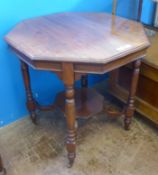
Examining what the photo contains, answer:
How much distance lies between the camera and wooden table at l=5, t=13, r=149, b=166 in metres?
0.97

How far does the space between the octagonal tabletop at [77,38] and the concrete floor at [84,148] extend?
2.13 feet

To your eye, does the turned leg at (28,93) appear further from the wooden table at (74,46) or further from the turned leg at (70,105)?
the turned leg at (70,105)

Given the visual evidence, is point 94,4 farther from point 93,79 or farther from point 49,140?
point 49,140

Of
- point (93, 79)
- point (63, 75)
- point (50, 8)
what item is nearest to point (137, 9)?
point (93, 79)

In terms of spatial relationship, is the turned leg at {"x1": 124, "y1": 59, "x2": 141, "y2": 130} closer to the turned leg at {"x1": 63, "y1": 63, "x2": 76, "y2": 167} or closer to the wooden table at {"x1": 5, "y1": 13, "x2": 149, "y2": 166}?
the wooden table at {"x1": 5, "y1": 13, "x2": 149, "y2": 166}

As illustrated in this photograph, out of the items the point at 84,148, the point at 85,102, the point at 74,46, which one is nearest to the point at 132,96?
the point at 85,102

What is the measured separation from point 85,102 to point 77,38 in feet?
1.69

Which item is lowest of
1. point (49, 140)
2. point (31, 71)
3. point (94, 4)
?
point (49, 140)

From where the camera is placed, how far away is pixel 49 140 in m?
1.47

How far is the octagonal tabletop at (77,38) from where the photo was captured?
97 centimetres

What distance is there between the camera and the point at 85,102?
1502 millimetres

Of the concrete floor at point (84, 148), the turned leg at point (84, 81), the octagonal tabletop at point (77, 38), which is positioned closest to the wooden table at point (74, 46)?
the octagonal tabletop at point (77, 38)

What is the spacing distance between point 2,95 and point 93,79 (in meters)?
0.77

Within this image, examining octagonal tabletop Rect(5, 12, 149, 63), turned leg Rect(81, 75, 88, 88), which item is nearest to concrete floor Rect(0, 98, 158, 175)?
turned leg Rect(81, 75, 88, 88)
